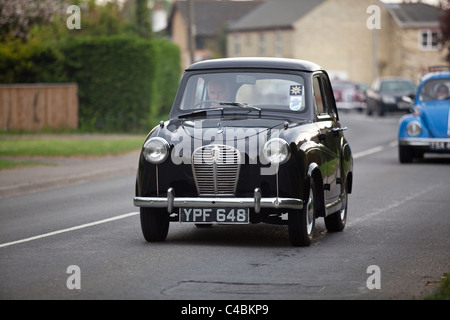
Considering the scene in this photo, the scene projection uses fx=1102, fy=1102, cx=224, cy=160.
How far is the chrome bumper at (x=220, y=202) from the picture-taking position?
10062 millimetres

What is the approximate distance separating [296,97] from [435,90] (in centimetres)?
1143

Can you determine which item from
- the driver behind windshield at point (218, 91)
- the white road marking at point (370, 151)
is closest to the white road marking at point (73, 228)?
the driver behind windshield at point (218, 91)

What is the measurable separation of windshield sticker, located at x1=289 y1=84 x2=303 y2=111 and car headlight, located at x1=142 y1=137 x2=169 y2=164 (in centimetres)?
154

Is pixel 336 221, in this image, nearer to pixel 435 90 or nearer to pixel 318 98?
pixel 318 98

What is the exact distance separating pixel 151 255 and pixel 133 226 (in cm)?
246

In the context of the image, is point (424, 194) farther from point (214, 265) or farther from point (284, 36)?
point (284, 36)

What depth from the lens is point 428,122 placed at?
71.1ft

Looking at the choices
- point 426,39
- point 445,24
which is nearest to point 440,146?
point 445,24

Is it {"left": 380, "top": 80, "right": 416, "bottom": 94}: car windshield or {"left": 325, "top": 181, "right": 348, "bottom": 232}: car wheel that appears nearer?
{"left": 325, "top": 181, "right": 348, "bottom": 232}: car wheel

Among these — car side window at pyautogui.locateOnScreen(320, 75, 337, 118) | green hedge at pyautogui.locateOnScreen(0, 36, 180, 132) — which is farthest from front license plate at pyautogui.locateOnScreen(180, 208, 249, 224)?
green hedge at pyautogui.locateOnScreen(0, 36, 180, 132)

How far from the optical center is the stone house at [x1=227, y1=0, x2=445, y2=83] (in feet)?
278

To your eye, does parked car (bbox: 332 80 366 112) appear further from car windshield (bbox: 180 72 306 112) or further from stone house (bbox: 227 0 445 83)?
car windshield (bbox: 180 72 306 112)

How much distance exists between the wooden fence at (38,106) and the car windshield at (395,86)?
64.3 feet

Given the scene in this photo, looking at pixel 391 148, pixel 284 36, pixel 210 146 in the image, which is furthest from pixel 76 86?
pixel 284 36
